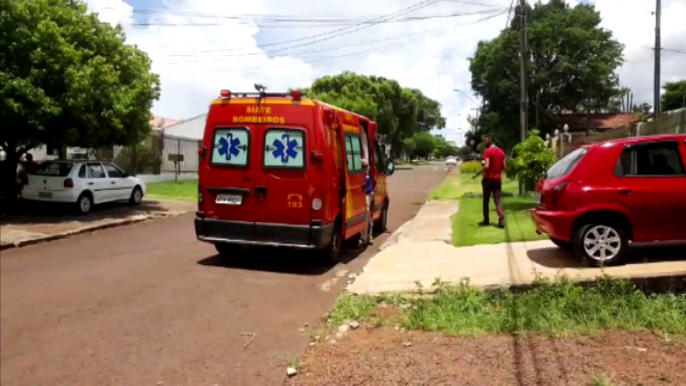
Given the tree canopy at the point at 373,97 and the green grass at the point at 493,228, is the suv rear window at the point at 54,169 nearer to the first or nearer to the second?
the green grass at the point at 493,228

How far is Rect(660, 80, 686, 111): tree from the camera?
56844 millimetres

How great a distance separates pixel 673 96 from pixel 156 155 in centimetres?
4978

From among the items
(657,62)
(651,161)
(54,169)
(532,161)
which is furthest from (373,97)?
(651,161)

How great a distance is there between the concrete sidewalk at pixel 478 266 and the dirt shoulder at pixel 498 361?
5.36ft

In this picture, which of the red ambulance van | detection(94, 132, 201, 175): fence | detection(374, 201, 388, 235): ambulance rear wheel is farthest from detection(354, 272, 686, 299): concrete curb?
detection(94, 132, 201, 175): fence

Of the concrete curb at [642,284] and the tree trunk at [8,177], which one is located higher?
the tree trunk at [8,177]

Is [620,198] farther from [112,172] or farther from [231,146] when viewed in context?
[112,172]

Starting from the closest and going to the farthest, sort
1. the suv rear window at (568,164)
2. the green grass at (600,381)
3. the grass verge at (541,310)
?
the green grass at (600,381), the grass verge at (541,310), the suv rear window at (568,164)

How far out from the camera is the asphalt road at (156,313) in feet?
16.4

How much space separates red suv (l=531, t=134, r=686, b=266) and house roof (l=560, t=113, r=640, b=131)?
51.4 metres

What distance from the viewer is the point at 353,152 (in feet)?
33.4

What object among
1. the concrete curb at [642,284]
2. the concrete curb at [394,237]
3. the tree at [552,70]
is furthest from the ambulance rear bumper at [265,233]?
the tree at [552,70]

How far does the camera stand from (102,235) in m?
13.1

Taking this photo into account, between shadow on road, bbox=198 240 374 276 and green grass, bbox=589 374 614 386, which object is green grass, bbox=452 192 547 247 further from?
green grass, bbox=589 374 614 386
